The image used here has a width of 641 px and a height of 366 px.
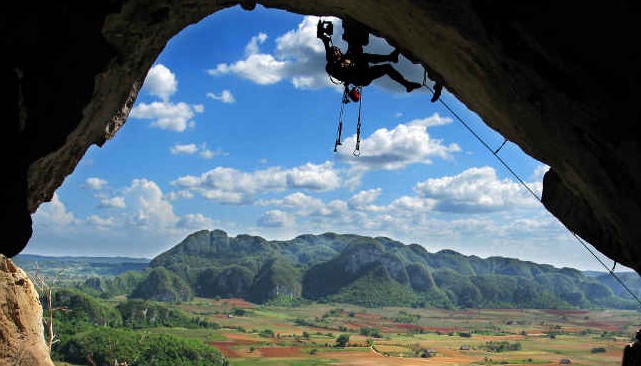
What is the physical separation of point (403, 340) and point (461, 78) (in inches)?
5845

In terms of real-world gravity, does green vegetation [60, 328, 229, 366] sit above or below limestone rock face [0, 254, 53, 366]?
below

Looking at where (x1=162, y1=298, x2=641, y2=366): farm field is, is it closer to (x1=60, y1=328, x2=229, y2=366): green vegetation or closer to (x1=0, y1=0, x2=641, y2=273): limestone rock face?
(x1=60, y1=328, x2=229, y2=366): green vegetation

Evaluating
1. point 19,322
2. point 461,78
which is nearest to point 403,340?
point 19,322

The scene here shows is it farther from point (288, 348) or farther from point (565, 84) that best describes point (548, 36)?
point (288, 348)

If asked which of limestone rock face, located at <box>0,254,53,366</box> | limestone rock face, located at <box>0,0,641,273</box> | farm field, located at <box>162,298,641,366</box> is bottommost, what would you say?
farm field, located at <box>162,298,641,366</box>

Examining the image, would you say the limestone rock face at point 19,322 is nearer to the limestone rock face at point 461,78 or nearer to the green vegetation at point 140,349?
the limestone rock face at point 461,78

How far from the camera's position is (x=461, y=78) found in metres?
7.31

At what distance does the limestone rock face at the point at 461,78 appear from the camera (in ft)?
16.2

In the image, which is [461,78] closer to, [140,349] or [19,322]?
[19,322]

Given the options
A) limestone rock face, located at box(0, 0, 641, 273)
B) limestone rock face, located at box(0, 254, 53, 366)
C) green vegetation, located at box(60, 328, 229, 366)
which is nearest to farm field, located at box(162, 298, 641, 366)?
green vegetation, located at box(60, 328, 229, 366)

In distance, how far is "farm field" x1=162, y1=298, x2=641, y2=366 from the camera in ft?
380

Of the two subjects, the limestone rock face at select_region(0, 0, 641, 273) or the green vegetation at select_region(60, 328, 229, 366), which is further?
the green vegetation at select_region(60, 328, 229, 366)

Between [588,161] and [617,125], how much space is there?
791mm

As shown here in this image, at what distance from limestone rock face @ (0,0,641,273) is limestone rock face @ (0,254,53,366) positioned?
3.53 ft
